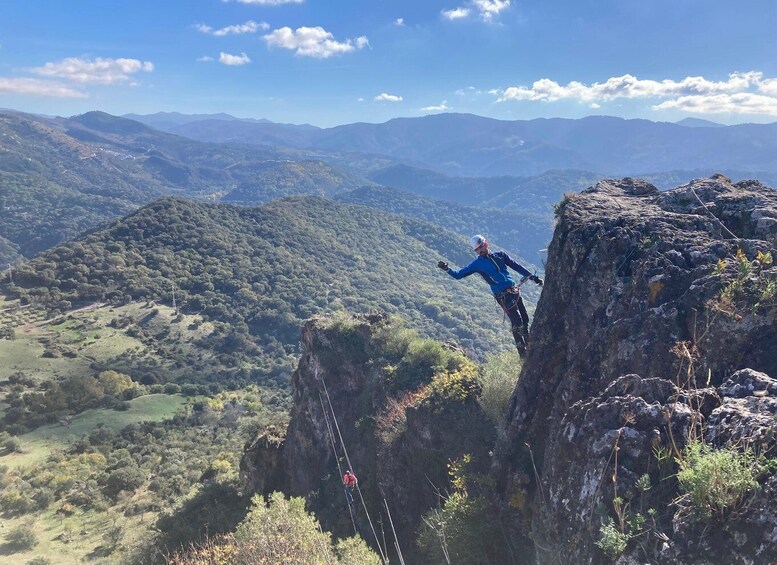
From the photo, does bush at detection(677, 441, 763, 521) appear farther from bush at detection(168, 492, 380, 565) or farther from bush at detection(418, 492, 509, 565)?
bush at detection(168, 492, 380, 565)

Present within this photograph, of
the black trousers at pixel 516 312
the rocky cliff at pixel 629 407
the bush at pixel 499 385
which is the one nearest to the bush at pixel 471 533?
the rocky cliff at pixel 629 407

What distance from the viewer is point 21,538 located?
25.1 metres

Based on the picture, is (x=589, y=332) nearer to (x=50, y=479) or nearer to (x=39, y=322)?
(x=50, y=479)

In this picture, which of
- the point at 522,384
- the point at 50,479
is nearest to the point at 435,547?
the point at 522,384

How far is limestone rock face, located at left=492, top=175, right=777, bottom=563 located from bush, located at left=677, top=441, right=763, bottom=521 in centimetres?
15

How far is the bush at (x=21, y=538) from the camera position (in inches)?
976

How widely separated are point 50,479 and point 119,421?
932 inches

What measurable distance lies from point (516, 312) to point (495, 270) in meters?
1.29

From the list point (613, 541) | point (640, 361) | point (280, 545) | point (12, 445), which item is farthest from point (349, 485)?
point (12, 445)

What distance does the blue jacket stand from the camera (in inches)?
455

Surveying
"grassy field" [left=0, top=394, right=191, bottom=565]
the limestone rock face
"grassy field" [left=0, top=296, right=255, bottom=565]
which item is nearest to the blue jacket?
the limestone rock face

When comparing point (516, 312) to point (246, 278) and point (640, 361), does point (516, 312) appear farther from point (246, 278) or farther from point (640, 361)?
point (246, 278)

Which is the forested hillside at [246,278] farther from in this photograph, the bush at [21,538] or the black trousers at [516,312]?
the black trousers at [516,312]

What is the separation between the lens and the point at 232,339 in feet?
325
